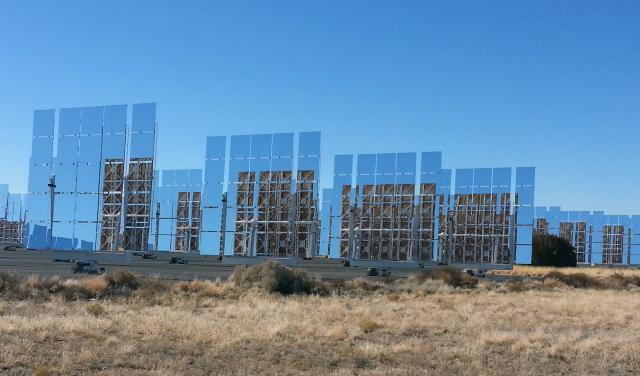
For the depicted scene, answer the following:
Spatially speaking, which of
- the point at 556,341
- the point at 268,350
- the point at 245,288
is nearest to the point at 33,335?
the point at 268,350

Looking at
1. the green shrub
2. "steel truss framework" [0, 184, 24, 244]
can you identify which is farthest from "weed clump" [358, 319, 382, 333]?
"steel truss framework" [0, 184, 24, 244]

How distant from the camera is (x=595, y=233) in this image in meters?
91.0

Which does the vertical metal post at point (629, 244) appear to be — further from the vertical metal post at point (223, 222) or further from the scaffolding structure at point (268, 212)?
the vertical metal post at point (223, 222)

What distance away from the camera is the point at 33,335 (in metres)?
12.0

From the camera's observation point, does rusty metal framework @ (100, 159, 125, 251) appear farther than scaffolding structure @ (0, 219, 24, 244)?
No

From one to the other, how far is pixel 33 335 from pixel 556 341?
985 centimetres

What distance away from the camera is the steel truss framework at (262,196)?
4913cm

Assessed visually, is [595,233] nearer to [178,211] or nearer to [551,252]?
[551,252]

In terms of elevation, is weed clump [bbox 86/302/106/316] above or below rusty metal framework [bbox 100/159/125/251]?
below

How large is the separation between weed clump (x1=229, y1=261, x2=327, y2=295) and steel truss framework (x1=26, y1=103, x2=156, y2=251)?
14665 millimetres

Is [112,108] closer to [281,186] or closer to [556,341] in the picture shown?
[281,186]

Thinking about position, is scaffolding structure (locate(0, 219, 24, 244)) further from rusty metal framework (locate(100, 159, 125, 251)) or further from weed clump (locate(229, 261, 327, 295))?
weed clump (locate(229, 261, 327, 295))

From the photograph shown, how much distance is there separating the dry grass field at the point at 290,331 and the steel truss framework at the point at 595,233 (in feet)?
225

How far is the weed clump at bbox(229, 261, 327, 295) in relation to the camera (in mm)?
24906
